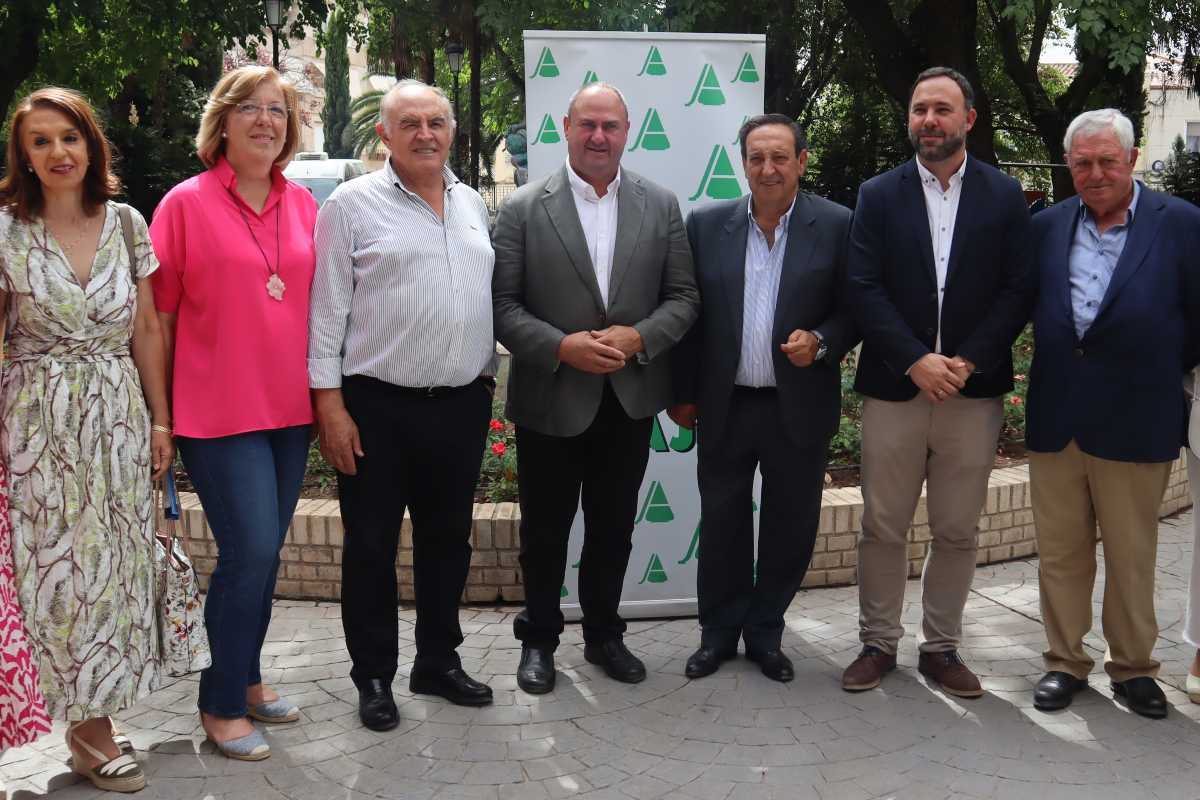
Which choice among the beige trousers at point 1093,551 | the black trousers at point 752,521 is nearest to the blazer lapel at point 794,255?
the black trousers at point 752,521

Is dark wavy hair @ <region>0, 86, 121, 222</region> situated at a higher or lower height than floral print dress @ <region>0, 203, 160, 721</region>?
higher

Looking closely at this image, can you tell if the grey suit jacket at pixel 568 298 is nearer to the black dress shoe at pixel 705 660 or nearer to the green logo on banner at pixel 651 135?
the green logo on banner at pixel 651 135

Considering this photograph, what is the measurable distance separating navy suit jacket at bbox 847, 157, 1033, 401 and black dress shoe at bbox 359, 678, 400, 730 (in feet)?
6.85

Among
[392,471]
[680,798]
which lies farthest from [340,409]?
[680,798]

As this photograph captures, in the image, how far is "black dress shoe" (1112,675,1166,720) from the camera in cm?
373

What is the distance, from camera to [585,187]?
12.9 ft

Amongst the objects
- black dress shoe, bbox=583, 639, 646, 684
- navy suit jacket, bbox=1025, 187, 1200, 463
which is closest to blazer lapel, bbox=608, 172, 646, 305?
black dress shoe, bbox=583, 639, 646, 684

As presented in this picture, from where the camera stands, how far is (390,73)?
26859mm

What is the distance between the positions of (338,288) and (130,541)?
1001 millimetres

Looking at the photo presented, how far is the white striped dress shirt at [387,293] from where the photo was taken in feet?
11.4

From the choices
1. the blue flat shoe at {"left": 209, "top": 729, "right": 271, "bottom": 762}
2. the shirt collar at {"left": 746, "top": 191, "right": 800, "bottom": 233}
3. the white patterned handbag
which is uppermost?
the shirt collar at {"left": 746, "top": 191, "right": 800, "bottom": 233}

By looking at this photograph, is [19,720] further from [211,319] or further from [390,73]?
[390,73]

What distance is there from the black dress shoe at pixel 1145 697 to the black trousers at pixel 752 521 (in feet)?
3.93

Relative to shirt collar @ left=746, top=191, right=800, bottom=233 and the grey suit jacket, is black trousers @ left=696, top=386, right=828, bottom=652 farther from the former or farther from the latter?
shirt collar @ left=746, top=191, right=800, bottom=233
